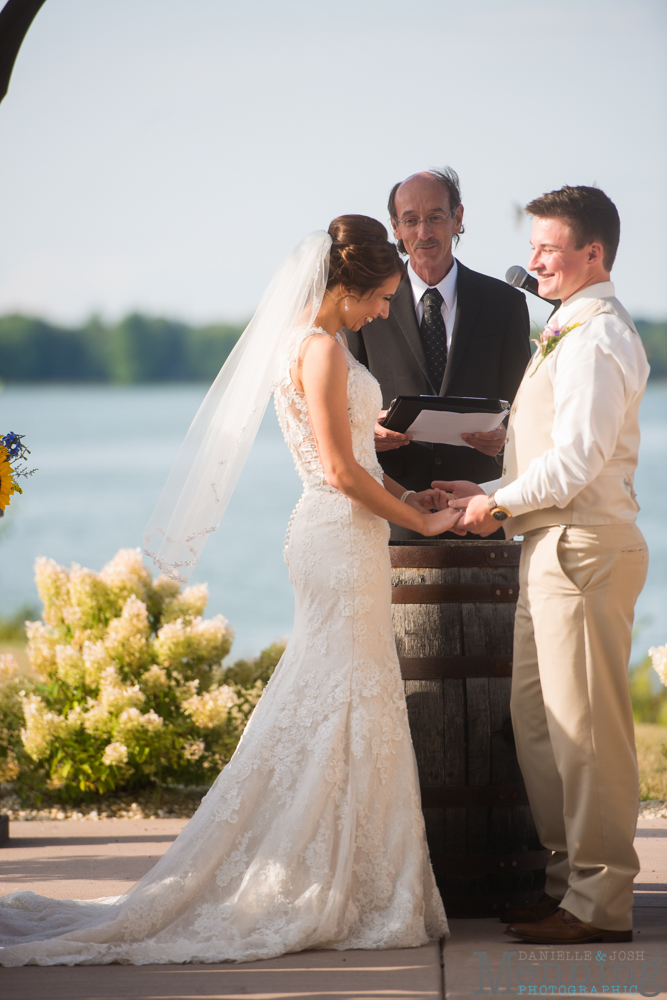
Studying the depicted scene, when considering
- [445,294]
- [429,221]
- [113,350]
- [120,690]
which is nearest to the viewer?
[429,221]

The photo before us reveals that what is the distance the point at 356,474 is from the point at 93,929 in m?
1.40

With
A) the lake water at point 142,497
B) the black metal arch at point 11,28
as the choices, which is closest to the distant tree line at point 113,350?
the lake water at point 142,497

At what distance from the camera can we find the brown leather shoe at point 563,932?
99.7 inches

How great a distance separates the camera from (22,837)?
412 cm

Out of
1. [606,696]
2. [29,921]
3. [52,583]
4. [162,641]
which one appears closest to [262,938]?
[29,921]

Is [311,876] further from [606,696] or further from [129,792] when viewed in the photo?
[129,792]

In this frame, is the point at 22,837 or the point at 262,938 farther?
the point at 22,837

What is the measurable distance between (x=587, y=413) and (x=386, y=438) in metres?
0.85

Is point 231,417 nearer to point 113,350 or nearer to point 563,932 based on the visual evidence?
point 563,932

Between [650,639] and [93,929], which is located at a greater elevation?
[93,929]

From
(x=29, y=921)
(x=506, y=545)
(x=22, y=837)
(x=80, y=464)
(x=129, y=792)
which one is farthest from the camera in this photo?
(x=80, y=464)

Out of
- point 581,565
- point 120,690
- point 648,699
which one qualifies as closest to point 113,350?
point 648,699

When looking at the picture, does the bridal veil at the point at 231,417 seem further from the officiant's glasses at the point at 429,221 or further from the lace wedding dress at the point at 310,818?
the officiant's glasses at the point at 429,221

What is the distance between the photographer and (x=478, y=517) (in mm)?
2727
